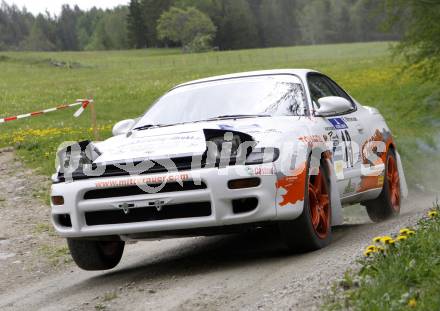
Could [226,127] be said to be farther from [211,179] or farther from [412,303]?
[412,303]

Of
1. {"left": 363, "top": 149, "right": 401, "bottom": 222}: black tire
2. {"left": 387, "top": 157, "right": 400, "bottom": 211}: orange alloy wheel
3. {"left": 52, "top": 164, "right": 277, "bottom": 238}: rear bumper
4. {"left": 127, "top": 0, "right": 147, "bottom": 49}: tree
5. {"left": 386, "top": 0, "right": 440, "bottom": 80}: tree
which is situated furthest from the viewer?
{"left": 127, "top": 0, "right": 147, "bottom": 49}: tree

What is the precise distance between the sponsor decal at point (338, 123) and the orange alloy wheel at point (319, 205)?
2.79 feet

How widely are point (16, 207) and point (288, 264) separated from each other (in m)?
6.42

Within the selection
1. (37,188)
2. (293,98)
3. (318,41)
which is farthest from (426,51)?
(318,41)

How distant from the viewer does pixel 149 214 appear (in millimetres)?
6098

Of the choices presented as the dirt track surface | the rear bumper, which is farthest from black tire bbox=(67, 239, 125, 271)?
the rear bumper

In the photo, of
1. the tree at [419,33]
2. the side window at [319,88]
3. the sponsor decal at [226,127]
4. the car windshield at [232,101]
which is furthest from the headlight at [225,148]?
the tree at [419,33]

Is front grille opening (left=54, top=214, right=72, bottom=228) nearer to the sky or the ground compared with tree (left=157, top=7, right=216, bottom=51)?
nearer to the sky

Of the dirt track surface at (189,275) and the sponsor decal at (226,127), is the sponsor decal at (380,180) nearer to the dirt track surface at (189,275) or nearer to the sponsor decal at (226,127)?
the dirt track surface at (189,275)

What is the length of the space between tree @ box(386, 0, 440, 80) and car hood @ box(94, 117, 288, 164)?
15.0 metres

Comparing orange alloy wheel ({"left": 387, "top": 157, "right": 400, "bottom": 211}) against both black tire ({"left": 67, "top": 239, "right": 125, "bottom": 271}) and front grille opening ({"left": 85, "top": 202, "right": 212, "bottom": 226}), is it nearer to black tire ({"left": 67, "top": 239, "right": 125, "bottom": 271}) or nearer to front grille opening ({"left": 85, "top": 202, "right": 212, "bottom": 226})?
black tire ({"left": 67, "top": 239, "right": 125, "bottom": 271})

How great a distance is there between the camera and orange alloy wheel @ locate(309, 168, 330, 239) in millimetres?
6562

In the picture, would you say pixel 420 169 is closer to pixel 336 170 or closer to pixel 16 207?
pixel 16 207

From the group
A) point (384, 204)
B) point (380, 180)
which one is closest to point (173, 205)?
point (380, 180)
